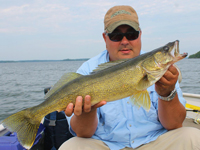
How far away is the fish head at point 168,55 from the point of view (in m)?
2.39

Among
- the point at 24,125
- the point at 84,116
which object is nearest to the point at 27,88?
the point at 24,125

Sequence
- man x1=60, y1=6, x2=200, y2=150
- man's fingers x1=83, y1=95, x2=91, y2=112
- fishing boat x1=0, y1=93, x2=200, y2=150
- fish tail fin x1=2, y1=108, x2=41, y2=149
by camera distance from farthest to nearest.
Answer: fishing boat x1=0, y1=93, x2=200, y2=150, man x1=60, y1=6, x2=200, y2=150, fish tail fin x1=2, y1=108, x2=41, y2=149, man's fingers x1=83, y1=95, x2=91, y2=112

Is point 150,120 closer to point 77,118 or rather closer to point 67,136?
point 77,118

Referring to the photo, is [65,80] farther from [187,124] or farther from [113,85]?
[187,124]

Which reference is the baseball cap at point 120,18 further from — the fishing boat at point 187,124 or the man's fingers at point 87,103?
the fishing boat at point 187,124

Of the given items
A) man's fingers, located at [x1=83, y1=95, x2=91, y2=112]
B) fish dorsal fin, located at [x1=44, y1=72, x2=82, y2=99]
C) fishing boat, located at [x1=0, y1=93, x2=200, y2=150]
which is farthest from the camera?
fishing boat, located at [x1=0, y1=93, x2=200, y2=150]

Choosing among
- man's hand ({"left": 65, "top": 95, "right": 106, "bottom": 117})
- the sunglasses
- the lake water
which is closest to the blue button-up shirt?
man's hand ({"left": 65, "top": 95, "right": 106, "bottom": 117})

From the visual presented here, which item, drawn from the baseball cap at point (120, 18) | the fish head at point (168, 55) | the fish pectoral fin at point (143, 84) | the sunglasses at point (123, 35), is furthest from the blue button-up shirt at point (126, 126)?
the baseball cap at point (120, 18)

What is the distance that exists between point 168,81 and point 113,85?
0.78m

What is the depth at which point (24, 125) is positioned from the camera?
8.88 feet

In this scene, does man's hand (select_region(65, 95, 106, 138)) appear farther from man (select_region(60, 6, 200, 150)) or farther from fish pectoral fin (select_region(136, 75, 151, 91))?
fish pectoral fin (select_region(136, 75, 151, 91))

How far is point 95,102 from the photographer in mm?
2578

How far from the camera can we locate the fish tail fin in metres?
2.62

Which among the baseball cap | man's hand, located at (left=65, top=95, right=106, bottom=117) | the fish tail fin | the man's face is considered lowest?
the fish tail fin
